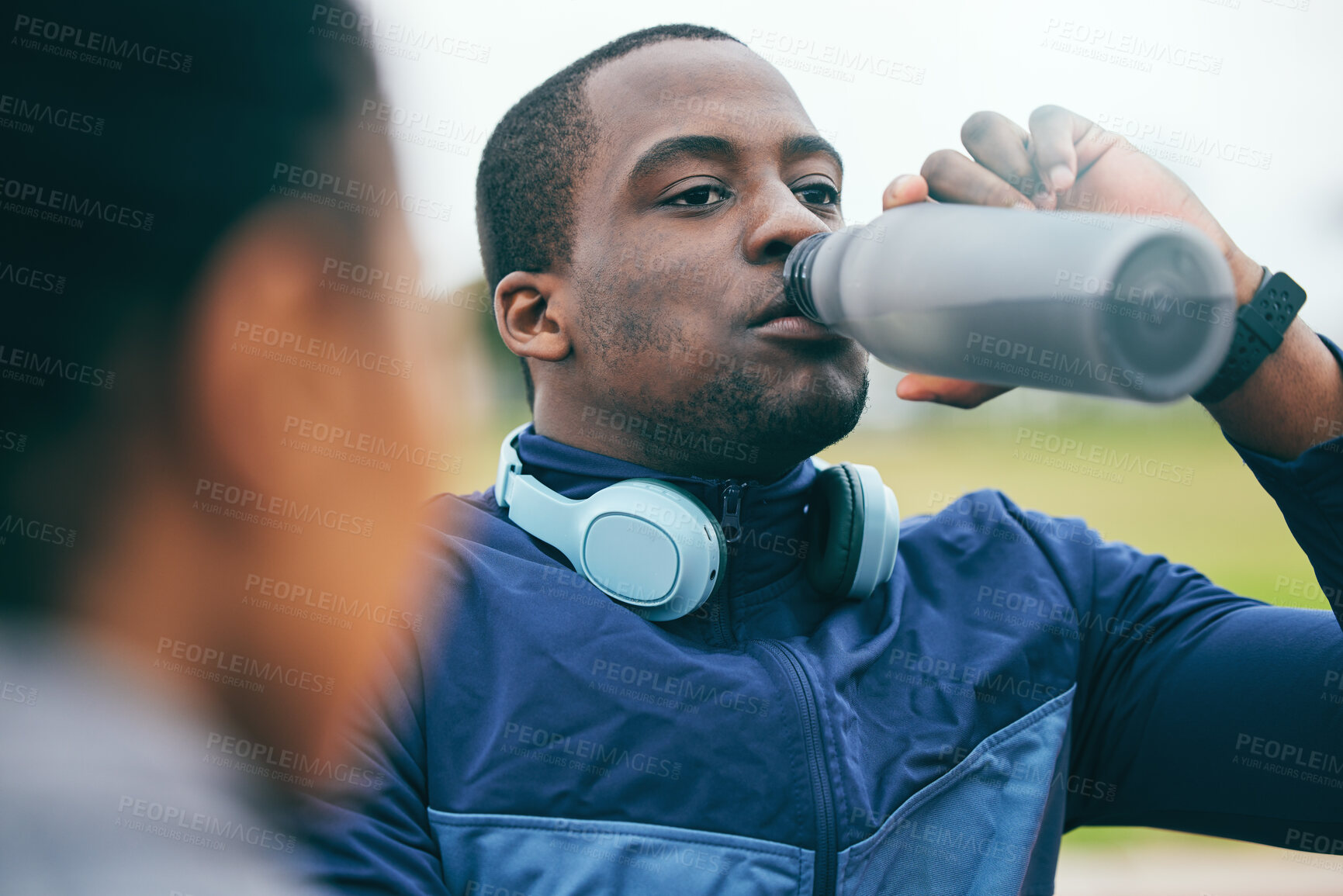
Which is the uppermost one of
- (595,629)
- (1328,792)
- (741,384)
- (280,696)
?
(741,384)

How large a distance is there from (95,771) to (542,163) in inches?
45.7

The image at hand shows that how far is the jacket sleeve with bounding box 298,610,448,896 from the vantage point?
0.93m

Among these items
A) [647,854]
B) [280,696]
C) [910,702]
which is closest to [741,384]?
[910,702]

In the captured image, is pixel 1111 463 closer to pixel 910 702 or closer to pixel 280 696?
pixel 910 702

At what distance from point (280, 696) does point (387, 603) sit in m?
0.45

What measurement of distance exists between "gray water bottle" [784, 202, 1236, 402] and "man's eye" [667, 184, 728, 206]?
410mm

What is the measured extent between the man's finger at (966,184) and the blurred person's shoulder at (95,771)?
934mm

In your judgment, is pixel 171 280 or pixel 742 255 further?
pixel 742 255

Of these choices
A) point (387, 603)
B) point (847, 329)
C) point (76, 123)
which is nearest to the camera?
point (76, 123)

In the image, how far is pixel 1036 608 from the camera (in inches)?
52.4
